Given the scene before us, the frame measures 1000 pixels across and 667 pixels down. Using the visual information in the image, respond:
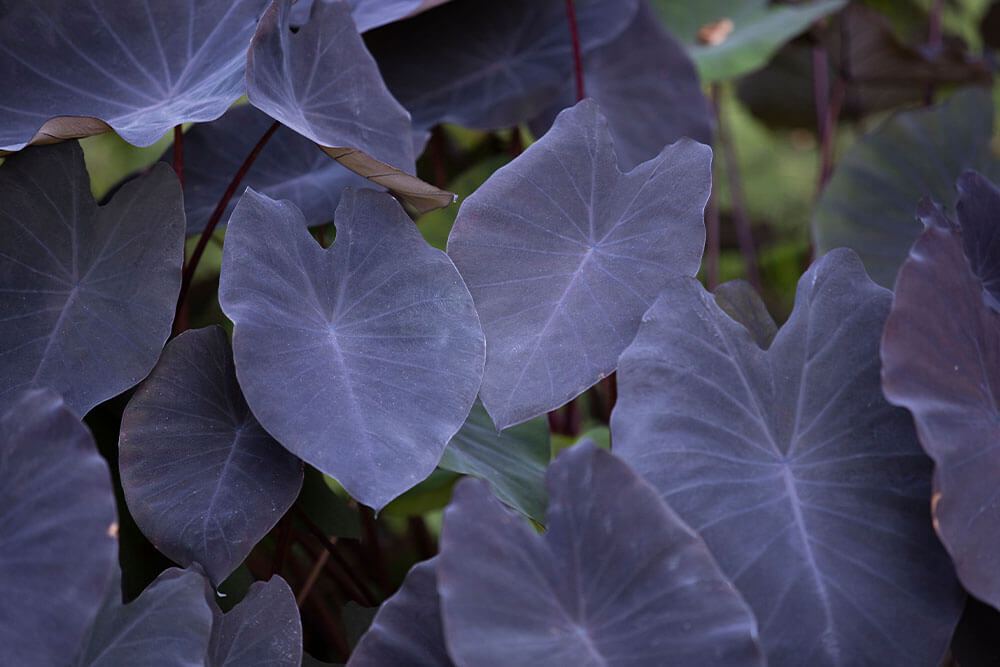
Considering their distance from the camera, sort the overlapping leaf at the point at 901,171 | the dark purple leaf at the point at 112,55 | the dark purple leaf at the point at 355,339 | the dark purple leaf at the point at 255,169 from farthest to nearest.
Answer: the overlapping leaf at the point at 901,171
the dark purple leaf at the point at 255,169
the dark purple leaf at the point at 112,55
the dark purple leaf at the point at 355,339

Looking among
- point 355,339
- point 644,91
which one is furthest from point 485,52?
point 355,339

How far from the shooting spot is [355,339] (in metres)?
0.71

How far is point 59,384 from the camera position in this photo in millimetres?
702

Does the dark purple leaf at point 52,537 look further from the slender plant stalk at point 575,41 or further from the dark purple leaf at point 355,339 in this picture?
the slender plant stalk at point 575,41

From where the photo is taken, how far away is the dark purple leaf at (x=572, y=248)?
0.70 m

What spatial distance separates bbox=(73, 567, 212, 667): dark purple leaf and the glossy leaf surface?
0.22 meters

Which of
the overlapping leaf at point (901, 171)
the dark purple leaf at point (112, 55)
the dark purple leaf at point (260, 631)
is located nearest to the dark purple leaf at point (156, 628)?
the dark purple leaf at point (260, 631)

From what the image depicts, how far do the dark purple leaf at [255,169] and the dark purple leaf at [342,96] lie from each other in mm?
103

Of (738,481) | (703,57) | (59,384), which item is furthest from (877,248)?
(59,384)

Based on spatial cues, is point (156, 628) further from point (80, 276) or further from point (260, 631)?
point (80, 276)

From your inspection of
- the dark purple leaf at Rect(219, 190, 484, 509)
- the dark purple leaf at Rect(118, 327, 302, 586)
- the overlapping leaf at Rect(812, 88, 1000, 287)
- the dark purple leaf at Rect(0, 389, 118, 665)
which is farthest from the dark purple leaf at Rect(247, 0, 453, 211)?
the overlapping leaf at Rect(812, 88, 1000, 287)

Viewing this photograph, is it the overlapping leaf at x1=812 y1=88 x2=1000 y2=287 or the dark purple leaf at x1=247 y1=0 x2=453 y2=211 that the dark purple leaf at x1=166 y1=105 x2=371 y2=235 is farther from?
the overlapping leaf at x1=812 y1=88 x2=1000 y2=287

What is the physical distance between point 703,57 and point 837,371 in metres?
0.93

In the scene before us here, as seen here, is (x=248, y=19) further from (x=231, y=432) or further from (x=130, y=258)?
(x=231, y=432)
